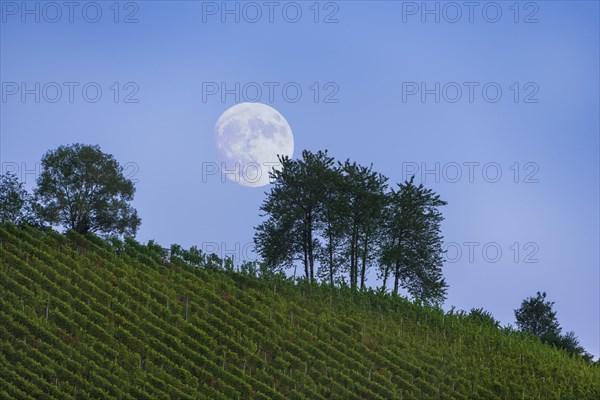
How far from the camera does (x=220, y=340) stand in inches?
1117

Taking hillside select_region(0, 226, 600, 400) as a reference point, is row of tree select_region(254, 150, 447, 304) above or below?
above

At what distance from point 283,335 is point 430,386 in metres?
5.29

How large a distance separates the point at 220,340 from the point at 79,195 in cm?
2954

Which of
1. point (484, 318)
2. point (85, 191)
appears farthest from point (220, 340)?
point (85, 191)

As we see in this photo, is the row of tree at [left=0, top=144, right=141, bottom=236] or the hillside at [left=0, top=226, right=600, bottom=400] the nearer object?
the hillside at [left=0, top=226, right=600, bottom=400]

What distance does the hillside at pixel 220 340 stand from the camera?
25578 mm

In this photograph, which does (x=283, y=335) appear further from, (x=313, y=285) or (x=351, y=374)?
(x=313, y=285)

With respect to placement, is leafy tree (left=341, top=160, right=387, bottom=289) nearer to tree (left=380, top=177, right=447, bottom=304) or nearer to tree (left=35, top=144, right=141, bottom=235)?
tree (left=380, top=177, right=447, bottom=304)

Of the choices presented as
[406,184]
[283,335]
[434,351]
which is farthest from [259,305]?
[406,184]

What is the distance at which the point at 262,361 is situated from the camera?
2759cm

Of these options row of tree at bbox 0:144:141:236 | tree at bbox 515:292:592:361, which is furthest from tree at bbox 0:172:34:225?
tree at bbox 515:292:592:361

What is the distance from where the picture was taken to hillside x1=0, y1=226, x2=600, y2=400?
25578 mm

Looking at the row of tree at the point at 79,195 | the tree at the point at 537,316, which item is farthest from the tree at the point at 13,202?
the tree at the point at 537,316

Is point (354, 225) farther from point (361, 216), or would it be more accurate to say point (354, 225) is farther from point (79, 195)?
point (79, 195)
